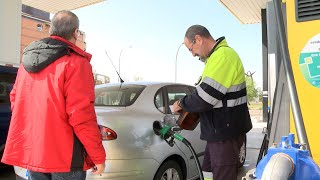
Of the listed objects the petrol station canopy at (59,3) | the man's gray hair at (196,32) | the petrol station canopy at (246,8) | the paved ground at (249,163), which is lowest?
the paved ground at (249,163)

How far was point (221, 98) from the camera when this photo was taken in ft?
9.04

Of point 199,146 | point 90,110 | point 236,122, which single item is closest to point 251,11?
point 199,146

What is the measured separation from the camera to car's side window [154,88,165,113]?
433cm

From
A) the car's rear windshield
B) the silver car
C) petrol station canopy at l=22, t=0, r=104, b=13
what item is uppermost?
petrol station canopy at l=22, t=0, r=104, b=13

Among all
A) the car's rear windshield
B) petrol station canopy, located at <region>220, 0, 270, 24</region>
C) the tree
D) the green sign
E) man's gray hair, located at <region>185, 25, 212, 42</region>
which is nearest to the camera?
the green sign

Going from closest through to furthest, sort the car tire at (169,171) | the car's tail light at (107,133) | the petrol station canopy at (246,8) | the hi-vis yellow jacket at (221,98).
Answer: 1. the hi-vis yellow jacket at (221,98)
2. the car's tail light at (107,133)
3. the car tire at (169,171)
4. the petrol station canopy at (246,8)

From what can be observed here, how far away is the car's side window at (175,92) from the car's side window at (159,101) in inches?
5.6

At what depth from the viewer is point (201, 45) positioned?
2990 millimetres

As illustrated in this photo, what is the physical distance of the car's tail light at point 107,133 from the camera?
11.2ft

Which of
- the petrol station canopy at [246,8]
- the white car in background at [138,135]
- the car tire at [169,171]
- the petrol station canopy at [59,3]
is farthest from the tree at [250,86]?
the petrol station canopy at [59,3]

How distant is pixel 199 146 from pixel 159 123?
4.48 ft

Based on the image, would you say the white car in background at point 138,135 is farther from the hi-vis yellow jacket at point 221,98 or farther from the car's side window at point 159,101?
the hi-vis yellow jacket at point 221,98

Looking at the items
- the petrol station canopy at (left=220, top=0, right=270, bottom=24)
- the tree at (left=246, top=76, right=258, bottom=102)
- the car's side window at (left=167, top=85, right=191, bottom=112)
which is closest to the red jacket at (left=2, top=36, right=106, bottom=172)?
the tree at (left=246, top=76, right=258, bottom=102)

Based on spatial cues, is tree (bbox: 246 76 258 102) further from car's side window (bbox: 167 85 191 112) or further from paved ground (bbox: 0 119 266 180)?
paved ground (bbox: 0 119 266 180)
